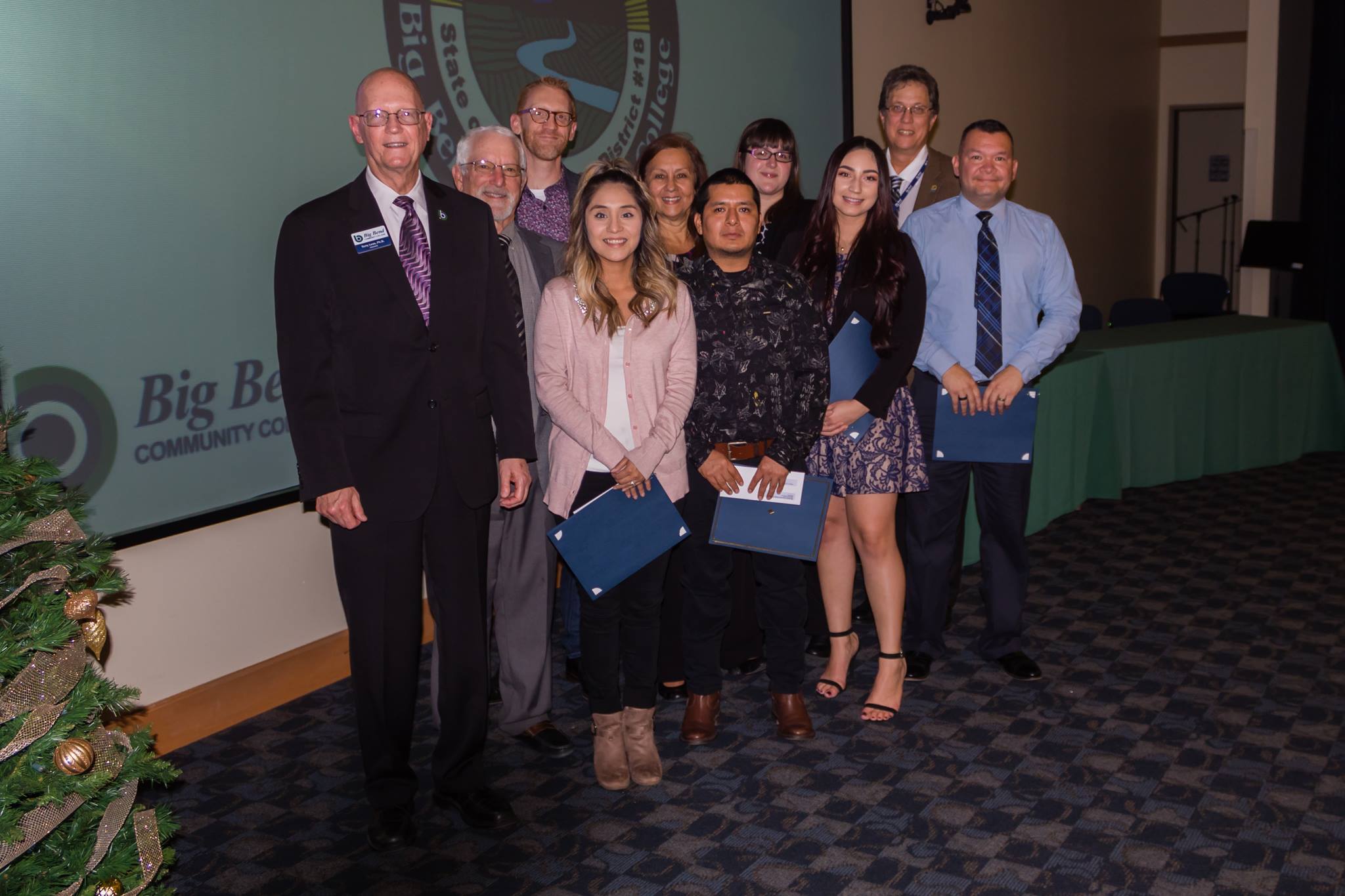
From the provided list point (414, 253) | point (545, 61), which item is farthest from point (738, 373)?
point (545, 61)

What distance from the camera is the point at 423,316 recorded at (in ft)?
8.92

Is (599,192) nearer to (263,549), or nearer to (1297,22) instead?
(263,549)

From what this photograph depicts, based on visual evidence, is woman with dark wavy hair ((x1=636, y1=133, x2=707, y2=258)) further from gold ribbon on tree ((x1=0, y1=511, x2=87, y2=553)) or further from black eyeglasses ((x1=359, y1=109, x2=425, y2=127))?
gold ribbon on tree ((x1=0, y1=511, x2=87, y2=553))

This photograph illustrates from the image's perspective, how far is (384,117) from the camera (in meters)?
2.62

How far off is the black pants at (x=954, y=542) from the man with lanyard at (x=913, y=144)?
2.24 feet

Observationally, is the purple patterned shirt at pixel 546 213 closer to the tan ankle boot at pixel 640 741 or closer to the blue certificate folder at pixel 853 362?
the blue certificate folder at pixel 853 362

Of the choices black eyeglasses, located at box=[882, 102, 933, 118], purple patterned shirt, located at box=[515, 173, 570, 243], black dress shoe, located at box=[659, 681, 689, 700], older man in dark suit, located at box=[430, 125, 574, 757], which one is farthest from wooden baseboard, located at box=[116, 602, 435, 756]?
black eyeglasses, located at box=[882, 102, 933, 118]

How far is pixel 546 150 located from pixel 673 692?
1754 millimetres

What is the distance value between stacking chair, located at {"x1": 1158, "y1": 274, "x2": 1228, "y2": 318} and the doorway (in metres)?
4.32

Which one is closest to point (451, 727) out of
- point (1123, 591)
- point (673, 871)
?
point (673, 871)

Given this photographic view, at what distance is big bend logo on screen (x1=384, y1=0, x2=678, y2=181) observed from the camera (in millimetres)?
3938

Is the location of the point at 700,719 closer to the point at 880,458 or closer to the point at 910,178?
Result: the point at 880,458

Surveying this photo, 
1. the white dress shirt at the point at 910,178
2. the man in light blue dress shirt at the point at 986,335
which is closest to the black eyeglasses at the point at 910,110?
the white dress shirt at the point at 910,178

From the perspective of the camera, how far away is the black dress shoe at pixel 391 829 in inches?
109
